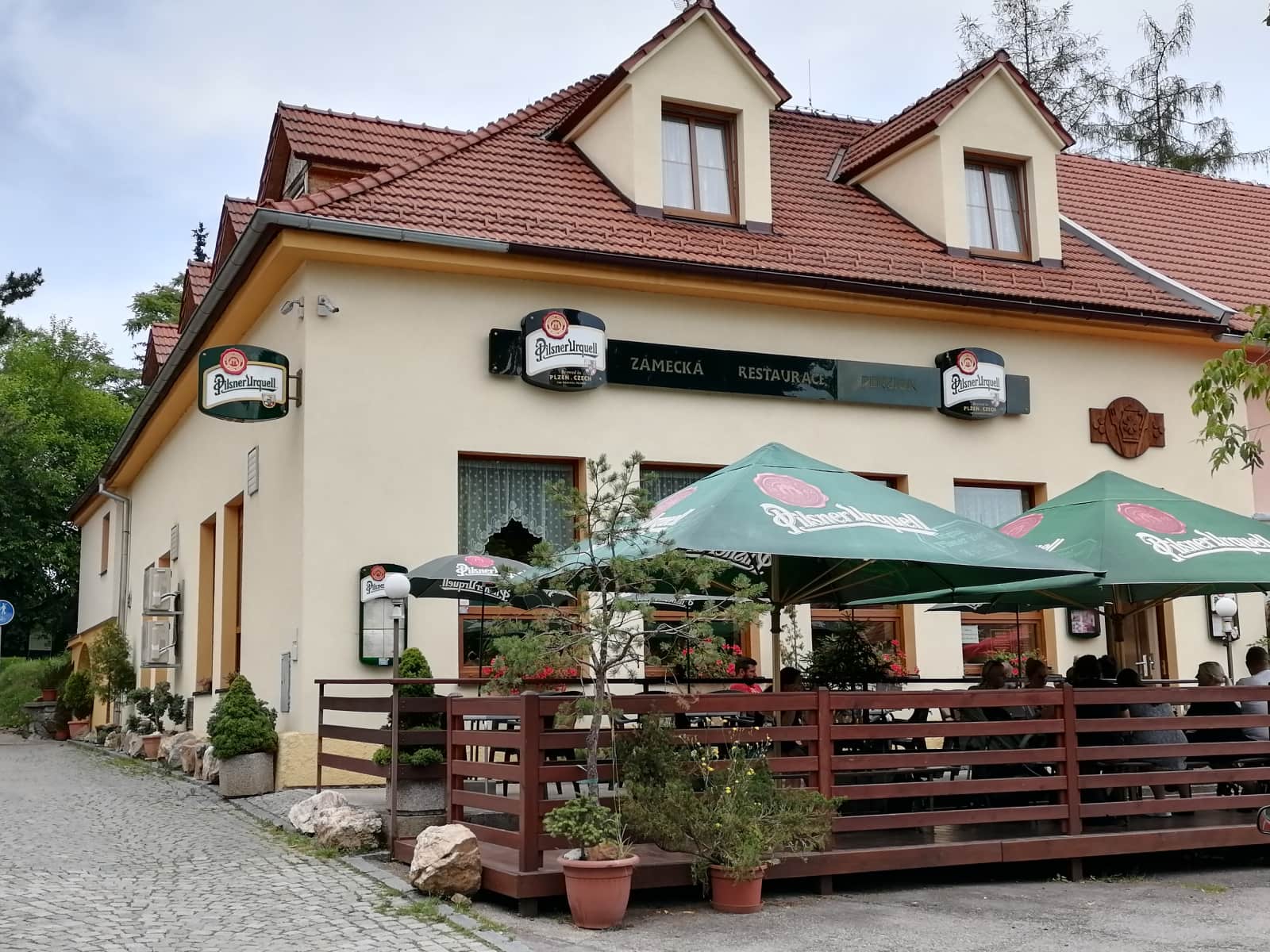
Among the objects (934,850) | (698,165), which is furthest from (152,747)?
(934,850)

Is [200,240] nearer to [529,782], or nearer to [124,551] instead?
[124,551]

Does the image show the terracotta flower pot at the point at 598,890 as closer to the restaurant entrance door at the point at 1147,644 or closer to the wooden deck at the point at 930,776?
the wooden deck at the point at 930,776

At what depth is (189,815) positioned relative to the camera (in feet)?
37.8

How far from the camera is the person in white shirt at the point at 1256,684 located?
10164 millimetres

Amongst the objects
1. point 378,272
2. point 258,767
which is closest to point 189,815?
point 258,767

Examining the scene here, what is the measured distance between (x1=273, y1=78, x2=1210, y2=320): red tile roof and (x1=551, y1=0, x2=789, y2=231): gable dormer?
31cm

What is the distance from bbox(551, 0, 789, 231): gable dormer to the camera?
14992 mm

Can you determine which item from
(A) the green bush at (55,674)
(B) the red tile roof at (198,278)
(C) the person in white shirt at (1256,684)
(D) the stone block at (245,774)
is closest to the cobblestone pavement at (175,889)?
(D) the stone block at (245,774)

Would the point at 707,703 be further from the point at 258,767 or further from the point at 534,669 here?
the point at 258,767

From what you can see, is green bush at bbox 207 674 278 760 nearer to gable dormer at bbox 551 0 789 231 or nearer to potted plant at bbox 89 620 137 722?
gable dormer at bbox 551 0 789 231

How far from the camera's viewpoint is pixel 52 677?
2883 centimetres

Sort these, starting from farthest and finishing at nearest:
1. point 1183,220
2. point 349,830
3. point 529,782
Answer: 1. point 1183,220
2. point 349,830
3. point 529,782

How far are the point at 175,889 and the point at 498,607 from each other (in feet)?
18.2

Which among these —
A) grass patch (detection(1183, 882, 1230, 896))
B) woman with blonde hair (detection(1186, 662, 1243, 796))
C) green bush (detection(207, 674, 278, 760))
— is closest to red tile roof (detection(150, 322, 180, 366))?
green bush (detection(207, 674, 278, 760))
